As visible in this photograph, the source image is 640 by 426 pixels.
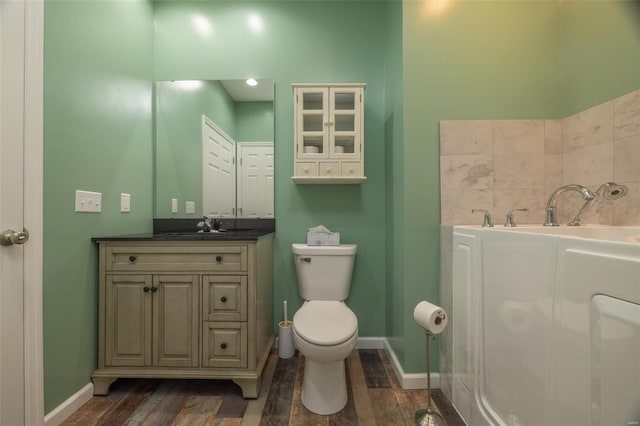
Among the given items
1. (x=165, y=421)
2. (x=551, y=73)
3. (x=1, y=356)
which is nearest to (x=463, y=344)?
(x=165, y=421)

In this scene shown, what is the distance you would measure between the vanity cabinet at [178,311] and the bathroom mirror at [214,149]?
1.99 ft

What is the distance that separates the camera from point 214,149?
2.00m

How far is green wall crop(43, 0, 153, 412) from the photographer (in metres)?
1.22

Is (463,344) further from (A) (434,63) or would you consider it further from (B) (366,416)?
(A) (434,63)

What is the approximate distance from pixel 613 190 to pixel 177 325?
2.24 m

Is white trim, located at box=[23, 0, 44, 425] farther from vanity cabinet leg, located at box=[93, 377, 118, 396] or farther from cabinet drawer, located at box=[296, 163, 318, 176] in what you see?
cabinet drawer, located at box=[296, 163, 318, 176]

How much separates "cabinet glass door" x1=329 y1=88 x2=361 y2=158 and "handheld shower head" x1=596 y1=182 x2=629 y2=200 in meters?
1.25

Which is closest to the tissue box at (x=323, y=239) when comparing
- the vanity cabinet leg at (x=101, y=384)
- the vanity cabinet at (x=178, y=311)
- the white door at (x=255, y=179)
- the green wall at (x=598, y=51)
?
the white door at (x=255, y=179)

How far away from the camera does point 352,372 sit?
5.46 ft

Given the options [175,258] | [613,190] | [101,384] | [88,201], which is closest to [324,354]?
[175,258]

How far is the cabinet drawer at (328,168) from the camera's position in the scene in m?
1.84

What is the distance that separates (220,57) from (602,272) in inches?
93.9

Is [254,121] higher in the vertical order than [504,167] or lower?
higher

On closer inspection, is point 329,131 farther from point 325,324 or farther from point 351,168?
point 325,324
